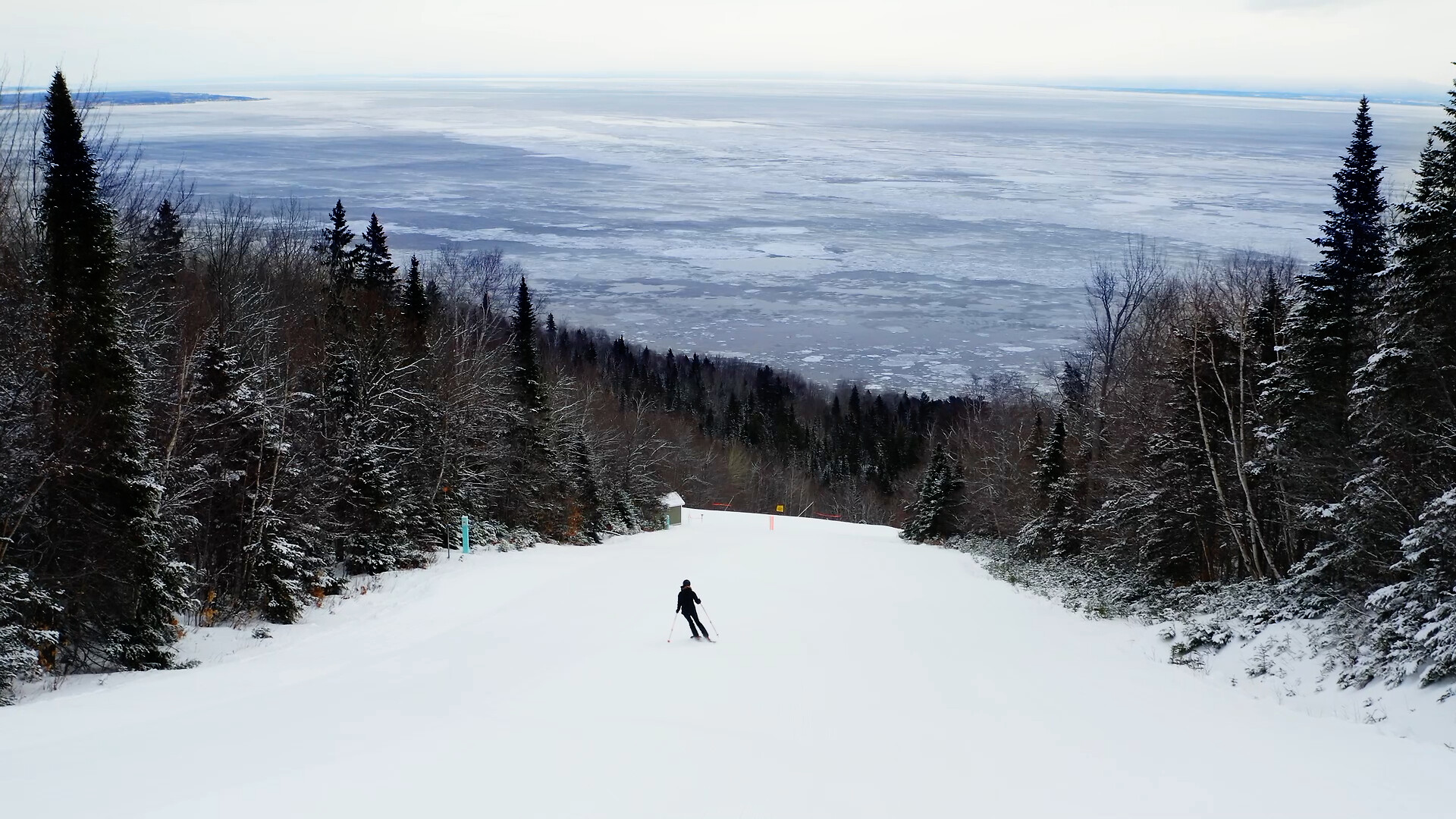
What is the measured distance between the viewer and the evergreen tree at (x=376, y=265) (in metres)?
40.9

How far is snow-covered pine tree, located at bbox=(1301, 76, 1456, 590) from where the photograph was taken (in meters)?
14.6

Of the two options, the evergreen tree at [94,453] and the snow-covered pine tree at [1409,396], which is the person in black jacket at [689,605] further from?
the snow-covered pine tree at [1409,396]

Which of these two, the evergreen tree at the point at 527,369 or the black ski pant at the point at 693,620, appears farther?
the evergreen tree at the point at 527,369

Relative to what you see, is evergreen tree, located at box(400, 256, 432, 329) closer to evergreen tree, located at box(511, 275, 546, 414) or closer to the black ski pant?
evergreen tree, located at box(511, 275, 546, 414)

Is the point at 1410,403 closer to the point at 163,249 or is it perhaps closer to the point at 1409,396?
the point at 1409,396

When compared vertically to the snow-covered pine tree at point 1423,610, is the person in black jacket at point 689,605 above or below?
below

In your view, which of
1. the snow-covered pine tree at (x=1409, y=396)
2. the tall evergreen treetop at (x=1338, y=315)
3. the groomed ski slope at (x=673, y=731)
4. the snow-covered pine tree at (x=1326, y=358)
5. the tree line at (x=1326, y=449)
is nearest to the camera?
the groomed ski slope at (x=673, y=731)

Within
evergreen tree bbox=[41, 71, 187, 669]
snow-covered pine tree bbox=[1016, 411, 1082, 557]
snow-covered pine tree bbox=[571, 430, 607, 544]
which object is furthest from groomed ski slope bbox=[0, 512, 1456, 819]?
snow-covered pine tree bbox=[571, 430, 607, 544]

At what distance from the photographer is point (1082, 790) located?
9.66 metres

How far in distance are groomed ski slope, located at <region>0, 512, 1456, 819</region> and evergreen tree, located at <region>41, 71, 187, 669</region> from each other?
113 cm

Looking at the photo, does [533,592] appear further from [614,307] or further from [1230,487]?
[614,307]

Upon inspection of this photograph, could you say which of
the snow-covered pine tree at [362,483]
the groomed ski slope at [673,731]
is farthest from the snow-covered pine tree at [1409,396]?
the snow-covered pine tree at [362,483]

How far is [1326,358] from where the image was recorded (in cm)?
1894

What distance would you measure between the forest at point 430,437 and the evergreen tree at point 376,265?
0.60ft
